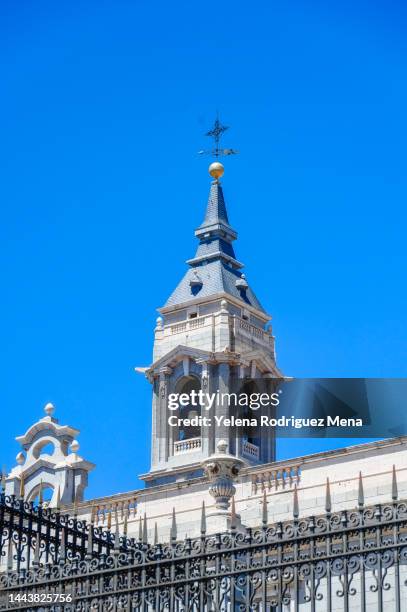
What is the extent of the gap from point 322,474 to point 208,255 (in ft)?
82.8

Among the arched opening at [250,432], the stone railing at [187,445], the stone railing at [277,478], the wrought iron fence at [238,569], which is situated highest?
the arched opening at [250,432]

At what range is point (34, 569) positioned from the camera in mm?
18547

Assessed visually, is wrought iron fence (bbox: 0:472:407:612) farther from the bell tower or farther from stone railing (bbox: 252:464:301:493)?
the bell tower

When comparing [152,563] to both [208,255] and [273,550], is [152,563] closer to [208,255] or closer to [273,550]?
[273,550]

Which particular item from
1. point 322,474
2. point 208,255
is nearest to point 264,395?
point 208,255

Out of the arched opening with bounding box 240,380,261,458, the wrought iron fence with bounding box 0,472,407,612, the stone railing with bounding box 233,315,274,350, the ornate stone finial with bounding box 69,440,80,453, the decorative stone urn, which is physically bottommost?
the wrought iron fence with bounding box 0,472,407,612

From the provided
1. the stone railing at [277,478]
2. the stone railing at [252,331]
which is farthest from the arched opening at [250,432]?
the stone railing at [277,478]

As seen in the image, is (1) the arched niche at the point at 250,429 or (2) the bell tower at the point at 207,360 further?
(1) the arched niche at the point at 250,429

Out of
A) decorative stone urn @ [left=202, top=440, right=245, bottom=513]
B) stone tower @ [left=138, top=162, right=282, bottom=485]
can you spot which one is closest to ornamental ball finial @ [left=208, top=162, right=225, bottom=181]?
stone tower @ [left=138, top=162, right=282, bottom=485]

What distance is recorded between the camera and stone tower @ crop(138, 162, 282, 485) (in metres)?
51.1

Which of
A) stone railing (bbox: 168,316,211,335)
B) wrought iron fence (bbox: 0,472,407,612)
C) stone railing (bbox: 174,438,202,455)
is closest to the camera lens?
wrought iron fence (bbox: 0,472,407,612)

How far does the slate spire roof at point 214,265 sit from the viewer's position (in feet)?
177

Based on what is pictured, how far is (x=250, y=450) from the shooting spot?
170 feet

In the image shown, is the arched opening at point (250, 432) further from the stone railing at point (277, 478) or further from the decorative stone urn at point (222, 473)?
the decorative stone urn at point (222, 473)
